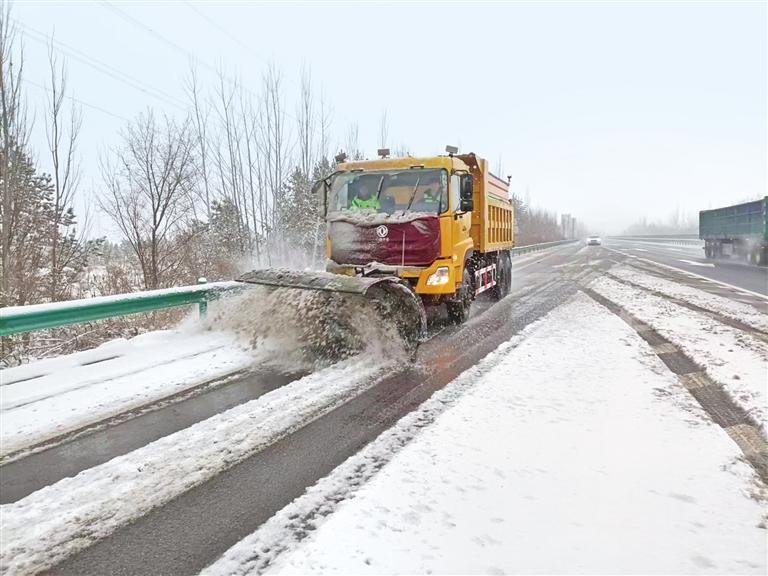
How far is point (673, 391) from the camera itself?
16.0 ft

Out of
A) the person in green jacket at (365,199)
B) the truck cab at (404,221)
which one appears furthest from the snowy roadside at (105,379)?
the person in green jacket at (365,199)

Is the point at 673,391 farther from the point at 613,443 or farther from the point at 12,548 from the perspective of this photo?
the point at 12,548

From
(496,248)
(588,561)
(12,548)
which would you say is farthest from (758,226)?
(12,548)

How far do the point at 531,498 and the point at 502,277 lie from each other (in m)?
10.4

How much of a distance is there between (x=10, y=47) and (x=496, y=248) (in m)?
13.3

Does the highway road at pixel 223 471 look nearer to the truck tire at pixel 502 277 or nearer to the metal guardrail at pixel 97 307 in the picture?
the metal guardrail at pixel 97 307

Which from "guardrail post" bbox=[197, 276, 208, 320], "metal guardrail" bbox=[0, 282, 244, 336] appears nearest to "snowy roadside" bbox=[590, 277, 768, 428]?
"metal guardrail" bbox=[0, 282, 244, 336]

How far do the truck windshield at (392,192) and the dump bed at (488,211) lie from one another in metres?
2.36

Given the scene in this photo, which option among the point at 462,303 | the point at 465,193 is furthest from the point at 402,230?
the point at 462,303

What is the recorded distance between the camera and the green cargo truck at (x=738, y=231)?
2238 centimetres

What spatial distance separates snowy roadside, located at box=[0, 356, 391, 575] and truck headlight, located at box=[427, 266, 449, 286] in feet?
10.4

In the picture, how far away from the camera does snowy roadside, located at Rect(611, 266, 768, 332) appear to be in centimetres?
895

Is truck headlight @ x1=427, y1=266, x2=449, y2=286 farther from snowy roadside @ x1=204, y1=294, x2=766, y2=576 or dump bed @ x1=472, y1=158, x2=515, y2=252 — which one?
snowy roadside @ x1=204, y1=294, x2=766, y2=576

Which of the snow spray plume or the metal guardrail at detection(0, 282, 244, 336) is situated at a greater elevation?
the metal guardrail at detection(0, 282, 244, 336)
